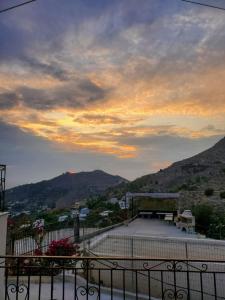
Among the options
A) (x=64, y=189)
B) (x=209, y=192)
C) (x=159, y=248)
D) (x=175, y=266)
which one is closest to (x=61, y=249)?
(x=159, y=248)

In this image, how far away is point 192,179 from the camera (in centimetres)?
2858

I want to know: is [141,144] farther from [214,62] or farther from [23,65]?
[23,65]

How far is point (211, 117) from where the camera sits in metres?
10.1

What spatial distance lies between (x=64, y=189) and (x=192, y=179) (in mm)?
17744

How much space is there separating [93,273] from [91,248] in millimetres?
851

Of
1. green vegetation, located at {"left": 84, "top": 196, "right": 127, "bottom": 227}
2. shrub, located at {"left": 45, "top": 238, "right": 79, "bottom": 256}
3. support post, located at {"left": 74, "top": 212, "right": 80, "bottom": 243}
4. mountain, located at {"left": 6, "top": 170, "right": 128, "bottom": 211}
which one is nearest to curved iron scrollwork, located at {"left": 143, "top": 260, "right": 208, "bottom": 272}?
shrub, located at {"left": 45, "top": 238, "right": 79, "bottom": 256}

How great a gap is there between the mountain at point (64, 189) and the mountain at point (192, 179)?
4.78 meters

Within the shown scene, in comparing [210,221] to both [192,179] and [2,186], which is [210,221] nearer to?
[2,186]

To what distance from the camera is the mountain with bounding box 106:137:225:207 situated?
22.4 metres

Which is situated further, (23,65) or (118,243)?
(118,243)

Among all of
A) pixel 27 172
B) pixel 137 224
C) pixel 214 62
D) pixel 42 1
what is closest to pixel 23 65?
pixel 42 1

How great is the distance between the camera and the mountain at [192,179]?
22.4 metres

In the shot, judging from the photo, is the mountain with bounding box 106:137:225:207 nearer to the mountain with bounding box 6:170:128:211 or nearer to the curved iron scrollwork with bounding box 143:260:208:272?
the mountain with bounding box 6:170:128:211

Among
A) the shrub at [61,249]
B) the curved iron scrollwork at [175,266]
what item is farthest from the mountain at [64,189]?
the curved iron scrollwork at [175,266]
